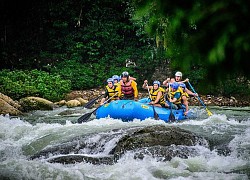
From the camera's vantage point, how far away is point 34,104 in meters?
13.2

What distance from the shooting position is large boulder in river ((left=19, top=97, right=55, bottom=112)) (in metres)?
12.9

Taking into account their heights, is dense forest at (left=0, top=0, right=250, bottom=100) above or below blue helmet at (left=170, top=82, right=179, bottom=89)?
above

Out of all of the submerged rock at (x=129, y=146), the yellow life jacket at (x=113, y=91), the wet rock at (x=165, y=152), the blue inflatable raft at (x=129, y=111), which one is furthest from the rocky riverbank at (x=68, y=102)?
the wet rock at (x=165, y=152)

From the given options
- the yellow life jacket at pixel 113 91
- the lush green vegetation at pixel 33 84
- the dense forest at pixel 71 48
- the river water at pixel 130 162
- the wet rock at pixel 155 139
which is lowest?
the river water at pixel 130 162

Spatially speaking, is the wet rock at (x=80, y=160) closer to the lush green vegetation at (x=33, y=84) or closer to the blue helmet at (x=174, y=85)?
the blue helmet at (x=174, y=85)

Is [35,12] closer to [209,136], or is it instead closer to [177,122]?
[177,122]

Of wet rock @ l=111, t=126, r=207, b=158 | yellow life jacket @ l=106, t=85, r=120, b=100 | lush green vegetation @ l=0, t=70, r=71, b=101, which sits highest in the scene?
lush green vegetation @ l=0, t=70, r=71, b=101

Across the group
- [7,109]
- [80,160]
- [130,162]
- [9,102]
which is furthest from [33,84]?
[130,162]

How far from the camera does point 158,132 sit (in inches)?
231

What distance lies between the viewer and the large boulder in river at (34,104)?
1290 centimetres

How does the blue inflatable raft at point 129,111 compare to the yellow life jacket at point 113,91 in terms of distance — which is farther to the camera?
the yellow life jacket at point 113,91

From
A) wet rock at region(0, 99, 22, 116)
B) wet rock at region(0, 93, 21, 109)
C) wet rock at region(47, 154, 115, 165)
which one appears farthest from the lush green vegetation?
wet rock at region(47, 154, 115, 165)

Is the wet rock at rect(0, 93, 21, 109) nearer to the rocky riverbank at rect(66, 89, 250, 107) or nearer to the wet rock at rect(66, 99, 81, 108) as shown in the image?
the wet rock at rect(66, 99, 81, 108)

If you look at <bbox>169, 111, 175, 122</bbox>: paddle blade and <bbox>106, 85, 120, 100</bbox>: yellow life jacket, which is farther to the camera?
<bbox>106, 85, 120, 100</bbox>: yellow life jacket
